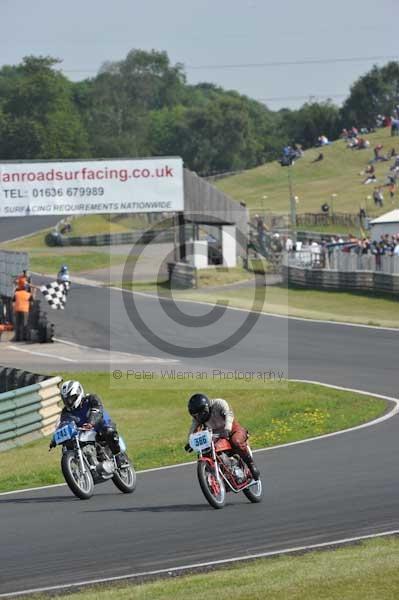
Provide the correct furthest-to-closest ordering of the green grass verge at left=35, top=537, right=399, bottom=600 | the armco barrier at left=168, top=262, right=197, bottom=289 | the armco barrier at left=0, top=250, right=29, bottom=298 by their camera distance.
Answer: the armco barrier at left=168, top=262, right=197, bottom=289, the armco barrier at left=0, top=250, right=29, bottom=298, the green grass verge at left=35, top=537, right=399, bottom=600

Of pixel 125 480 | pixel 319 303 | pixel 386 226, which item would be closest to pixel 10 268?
pixel 319 303

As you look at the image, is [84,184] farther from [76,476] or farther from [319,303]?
[76,476]

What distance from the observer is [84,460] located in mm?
12539

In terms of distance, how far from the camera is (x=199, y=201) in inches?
1834

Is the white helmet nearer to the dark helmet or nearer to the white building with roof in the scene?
the dark helmet

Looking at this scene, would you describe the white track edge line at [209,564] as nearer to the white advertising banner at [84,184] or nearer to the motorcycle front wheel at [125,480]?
the motorcycle front wheel at [125,480]

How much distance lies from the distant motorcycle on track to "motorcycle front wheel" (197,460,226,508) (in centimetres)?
151

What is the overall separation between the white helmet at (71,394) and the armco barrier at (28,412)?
510 cm

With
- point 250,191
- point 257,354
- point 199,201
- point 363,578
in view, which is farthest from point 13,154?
point 363,578

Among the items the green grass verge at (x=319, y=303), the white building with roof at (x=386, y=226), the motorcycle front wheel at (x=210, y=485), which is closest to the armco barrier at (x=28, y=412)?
the motorcycle front wheel at (x=210, y=485)

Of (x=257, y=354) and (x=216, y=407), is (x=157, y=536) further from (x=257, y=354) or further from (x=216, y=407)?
(x=257, y=354)

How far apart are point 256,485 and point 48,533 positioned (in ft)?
7.70

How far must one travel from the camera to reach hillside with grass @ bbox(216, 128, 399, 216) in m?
79.8

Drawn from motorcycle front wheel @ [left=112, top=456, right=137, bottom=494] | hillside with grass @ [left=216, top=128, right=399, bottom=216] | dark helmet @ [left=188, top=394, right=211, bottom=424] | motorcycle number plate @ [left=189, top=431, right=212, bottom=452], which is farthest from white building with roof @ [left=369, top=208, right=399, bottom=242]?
motorcycle number plate @ [left=189, top=431, right=212, bottom=452]
